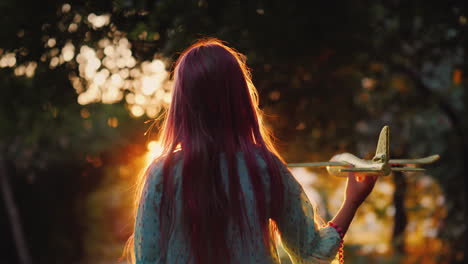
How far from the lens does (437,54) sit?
235 inches

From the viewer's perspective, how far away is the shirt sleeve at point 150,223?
1835 mm

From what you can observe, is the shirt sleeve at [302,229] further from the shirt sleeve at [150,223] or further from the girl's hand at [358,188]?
the shirt sleeve at [150,223]

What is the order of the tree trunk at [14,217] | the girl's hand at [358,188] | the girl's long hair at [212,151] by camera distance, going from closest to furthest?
the girl's long hair at [212,151] < the girl's hand at [358,188] < the tree trunk at [14,217]

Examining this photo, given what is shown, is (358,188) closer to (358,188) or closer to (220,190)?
(358,188)

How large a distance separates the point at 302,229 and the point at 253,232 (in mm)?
172

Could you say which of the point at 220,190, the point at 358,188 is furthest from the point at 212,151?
the point at 358,188

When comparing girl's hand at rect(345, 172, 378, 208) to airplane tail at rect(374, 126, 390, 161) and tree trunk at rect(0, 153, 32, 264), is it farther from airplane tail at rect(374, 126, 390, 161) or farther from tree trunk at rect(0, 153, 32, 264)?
tree trunk at rect(0, 153, 32, 264)

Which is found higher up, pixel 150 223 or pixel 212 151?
pixel 212 151

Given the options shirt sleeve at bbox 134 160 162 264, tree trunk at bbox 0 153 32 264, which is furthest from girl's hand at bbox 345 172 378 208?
tree trunk at bbox 0 153 32 264

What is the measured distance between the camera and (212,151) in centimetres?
186

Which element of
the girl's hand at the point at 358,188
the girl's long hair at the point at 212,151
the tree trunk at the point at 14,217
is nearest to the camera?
the girl's long hair at the point at 212,151

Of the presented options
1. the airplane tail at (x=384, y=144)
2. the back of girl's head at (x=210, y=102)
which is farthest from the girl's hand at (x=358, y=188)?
the back of girl's head at (x=210, y=102)

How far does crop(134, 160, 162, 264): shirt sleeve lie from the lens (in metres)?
1.83

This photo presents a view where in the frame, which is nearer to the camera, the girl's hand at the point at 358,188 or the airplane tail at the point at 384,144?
the airplane tail at the point at 384,144
